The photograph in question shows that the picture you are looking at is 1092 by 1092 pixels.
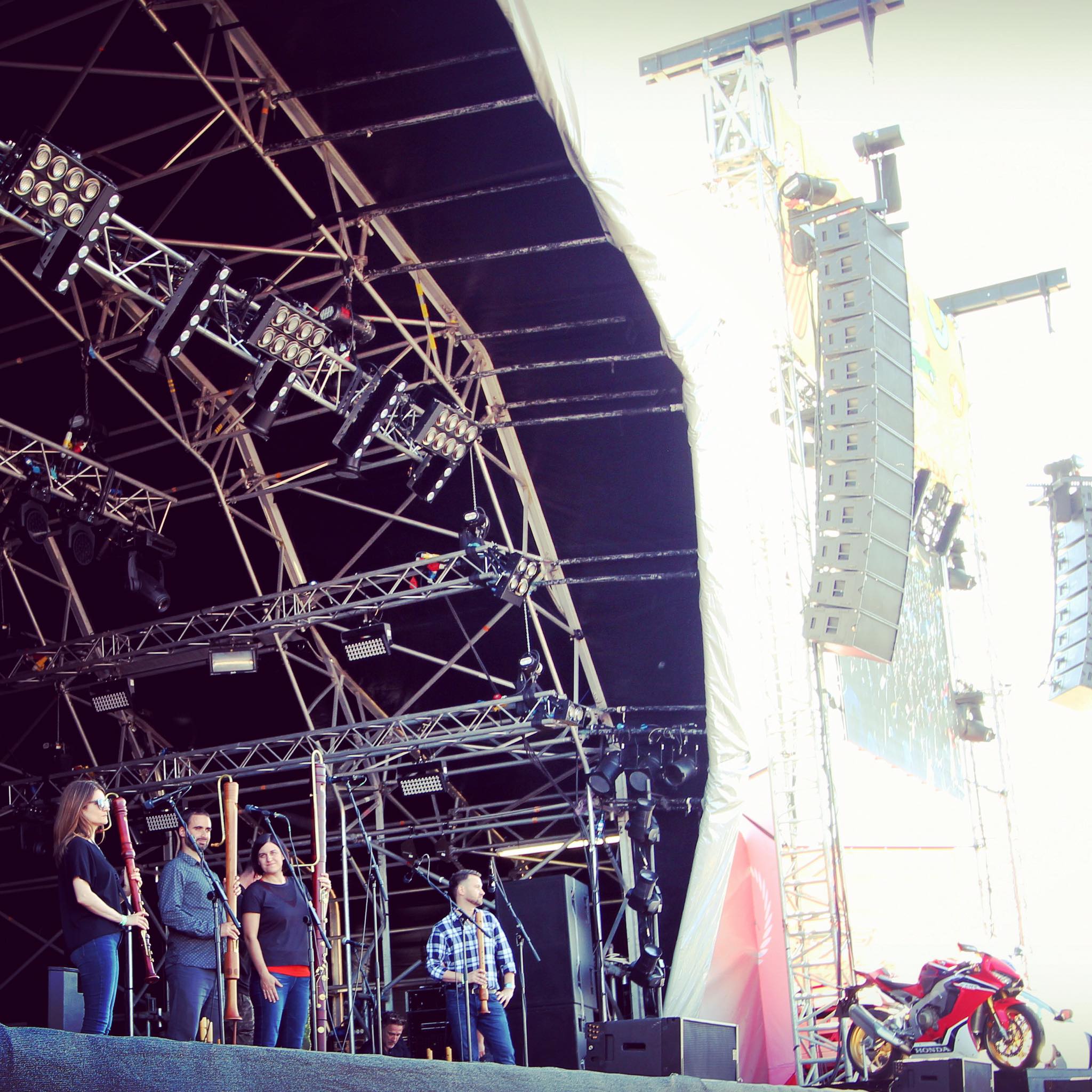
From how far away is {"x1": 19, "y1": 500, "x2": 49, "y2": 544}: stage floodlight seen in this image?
9.89 meters

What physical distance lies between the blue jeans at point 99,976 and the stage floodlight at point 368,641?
22.0ft

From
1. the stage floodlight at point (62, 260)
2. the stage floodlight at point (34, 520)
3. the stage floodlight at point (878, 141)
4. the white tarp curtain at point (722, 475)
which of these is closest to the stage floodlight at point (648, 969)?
the white tarp curtain at point (722, 475)

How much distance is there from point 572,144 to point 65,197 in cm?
290

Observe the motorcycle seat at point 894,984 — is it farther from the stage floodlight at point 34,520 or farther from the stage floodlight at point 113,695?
the stage floodlight at point 113,695

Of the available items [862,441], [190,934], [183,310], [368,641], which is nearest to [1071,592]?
[862,441]

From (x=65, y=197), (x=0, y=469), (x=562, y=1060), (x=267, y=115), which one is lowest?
(x=562, y=1060)

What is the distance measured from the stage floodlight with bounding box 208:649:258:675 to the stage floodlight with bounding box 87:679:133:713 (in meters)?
1.00

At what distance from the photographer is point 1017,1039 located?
7.43 m

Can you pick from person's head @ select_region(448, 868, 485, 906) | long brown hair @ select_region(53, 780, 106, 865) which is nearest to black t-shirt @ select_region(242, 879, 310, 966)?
long brown hair @ select_region(53, 780, 106, 865)

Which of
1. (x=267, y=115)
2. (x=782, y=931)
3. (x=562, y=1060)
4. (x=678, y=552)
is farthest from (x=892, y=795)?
(x=267, y=115)

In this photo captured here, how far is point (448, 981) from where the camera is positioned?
6.62m

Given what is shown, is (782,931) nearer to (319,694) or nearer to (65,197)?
(319,694)

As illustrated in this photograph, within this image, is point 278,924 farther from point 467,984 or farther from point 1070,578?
point 1070,578

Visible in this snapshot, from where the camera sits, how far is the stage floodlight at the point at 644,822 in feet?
34.5
